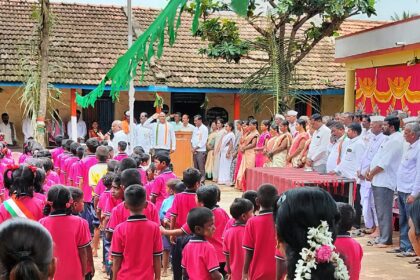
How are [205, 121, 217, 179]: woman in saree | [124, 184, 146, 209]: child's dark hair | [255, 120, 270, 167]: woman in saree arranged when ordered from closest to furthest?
[124, 184, 146, 209]: child's dark hair
[255, 120, 270, 167]: woman in saree
[205, 121, 217, 179]: woman in saree

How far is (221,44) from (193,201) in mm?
10069

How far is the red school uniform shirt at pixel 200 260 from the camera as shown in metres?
4.80

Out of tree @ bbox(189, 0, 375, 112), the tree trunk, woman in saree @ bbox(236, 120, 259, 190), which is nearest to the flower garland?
the tree trunk

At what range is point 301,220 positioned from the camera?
265 centimetres

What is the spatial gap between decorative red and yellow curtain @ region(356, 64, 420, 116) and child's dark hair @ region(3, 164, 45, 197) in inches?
320

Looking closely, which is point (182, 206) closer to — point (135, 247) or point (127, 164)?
point (127, 164)

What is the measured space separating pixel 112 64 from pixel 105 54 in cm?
41

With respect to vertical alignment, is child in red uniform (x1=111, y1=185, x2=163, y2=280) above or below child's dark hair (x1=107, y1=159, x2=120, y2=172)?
below

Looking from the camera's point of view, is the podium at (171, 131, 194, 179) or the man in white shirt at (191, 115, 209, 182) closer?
the man in white shirt at (191, 115, 209, 182)

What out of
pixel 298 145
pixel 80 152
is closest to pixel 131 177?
pixel 80 152

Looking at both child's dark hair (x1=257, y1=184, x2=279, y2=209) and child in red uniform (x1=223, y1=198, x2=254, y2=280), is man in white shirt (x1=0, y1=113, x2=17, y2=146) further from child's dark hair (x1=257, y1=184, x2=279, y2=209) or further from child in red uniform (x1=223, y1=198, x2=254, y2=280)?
child's dark hair (x1=257, y1=184, x2=279, y2=209)

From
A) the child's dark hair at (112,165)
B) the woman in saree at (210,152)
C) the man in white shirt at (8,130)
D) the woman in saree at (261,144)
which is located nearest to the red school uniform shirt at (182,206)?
the child's dark hair at (112,165)

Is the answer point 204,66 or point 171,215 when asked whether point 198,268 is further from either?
point 204,66

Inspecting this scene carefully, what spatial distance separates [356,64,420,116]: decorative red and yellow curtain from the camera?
12.1 meters
